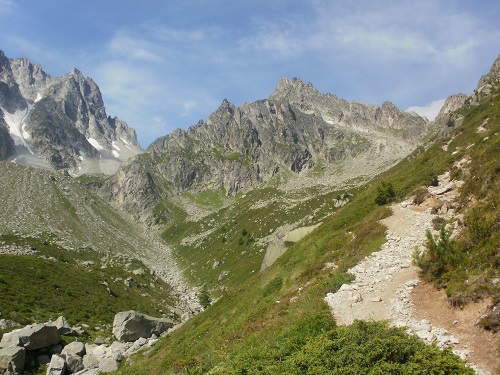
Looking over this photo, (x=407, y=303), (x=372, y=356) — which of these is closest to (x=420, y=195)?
(x=407, y=303)

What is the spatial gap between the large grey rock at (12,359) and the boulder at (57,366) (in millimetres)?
1901

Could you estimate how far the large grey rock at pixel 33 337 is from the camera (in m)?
25.8

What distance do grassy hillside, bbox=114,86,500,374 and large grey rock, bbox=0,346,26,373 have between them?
25.6ft

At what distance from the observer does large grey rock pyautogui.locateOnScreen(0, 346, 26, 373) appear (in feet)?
77.8

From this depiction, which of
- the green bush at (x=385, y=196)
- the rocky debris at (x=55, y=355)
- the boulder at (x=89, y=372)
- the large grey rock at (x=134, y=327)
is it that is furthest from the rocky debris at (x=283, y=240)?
the boulder at (x=89, y=372)

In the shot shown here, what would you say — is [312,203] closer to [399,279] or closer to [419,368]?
[399,279]

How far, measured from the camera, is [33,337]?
→ 27.1 meters

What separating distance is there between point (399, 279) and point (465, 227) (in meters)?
4.99

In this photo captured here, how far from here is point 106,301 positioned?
174 feet

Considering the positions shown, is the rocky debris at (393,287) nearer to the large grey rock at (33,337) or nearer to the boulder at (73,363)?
the boulder at (73,363)

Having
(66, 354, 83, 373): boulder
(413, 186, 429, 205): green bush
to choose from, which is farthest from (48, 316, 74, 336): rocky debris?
(413, 186, 429, 205): green bush

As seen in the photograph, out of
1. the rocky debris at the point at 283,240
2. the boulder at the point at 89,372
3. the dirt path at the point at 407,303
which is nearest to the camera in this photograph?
the dirt path at the point at 407,303

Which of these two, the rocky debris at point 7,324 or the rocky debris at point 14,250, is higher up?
the rocky debris at point 14,250

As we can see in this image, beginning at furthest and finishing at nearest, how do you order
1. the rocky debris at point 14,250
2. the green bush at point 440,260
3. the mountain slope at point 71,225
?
the mountain slope at point 71,225
the rocky debris at point 14,250
the green bush at point 440,260
